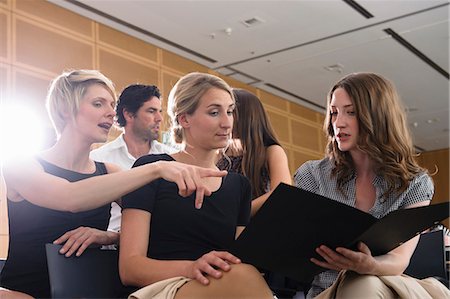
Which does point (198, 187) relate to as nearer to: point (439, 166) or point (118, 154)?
point (118, 154)

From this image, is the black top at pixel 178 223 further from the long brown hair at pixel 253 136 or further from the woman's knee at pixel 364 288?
the long brown hair at pixel 253 136

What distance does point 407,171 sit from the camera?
2.09 metres

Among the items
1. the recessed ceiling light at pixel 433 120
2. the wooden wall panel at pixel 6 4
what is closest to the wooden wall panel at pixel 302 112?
the recessed ceiling light at pixel 433 120

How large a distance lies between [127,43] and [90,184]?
17.3ft

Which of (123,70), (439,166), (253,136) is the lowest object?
(253,136)

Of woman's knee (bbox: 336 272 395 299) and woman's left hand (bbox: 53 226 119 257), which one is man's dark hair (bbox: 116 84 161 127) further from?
woman's knee (bbox: 336 272 395 299)

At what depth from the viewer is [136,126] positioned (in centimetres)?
341

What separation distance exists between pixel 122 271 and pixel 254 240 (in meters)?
0.39

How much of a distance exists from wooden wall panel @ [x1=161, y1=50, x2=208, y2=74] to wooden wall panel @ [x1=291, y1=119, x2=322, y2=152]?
99.8 inches

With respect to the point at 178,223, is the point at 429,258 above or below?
below

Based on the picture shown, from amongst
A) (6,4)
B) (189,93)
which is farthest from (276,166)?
(6,4)

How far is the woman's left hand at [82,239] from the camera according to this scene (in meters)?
1.71

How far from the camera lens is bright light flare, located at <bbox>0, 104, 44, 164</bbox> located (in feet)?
17.1

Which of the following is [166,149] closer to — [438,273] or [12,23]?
[438,273]
